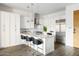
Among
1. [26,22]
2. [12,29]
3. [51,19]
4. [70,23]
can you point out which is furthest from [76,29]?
[12,29]

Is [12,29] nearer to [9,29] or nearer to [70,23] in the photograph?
[9,29]

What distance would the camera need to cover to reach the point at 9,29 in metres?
4.71

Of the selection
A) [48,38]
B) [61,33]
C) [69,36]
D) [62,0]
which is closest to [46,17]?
[61,33]

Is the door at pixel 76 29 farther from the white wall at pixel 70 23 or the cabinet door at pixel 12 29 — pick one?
the cabinet door at pixel 12 29

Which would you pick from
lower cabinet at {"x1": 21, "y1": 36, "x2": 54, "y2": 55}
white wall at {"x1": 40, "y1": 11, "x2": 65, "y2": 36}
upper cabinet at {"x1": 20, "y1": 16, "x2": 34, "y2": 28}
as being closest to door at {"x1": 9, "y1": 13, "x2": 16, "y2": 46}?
upper cabinet at {"x1": 20, "y1": 16, "x2": 34, "y2": 28}

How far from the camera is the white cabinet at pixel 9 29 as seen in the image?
440 cm

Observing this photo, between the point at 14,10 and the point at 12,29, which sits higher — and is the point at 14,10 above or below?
above

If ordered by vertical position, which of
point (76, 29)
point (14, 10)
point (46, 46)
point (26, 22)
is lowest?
point (46, 46)

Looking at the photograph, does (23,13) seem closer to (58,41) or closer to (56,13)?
(56,13)

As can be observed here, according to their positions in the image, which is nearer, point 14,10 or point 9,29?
Answer: point 9,29

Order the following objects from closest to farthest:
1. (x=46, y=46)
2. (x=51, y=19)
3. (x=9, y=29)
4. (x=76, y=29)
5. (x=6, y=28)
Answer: (x=46, y=46) < (x=76, y=29) < (x=6, y=28) < (x=9, y=29) < (x=51, y=19)

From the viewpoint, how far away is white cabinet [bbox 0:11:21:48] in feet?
14.4

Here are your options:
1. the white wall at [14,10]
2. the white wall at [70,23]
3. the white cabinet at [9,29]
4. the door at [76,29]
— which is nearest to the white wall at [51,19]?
the white wall at [70,23]

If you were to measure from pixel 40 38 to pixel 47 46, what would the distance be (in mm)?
488
